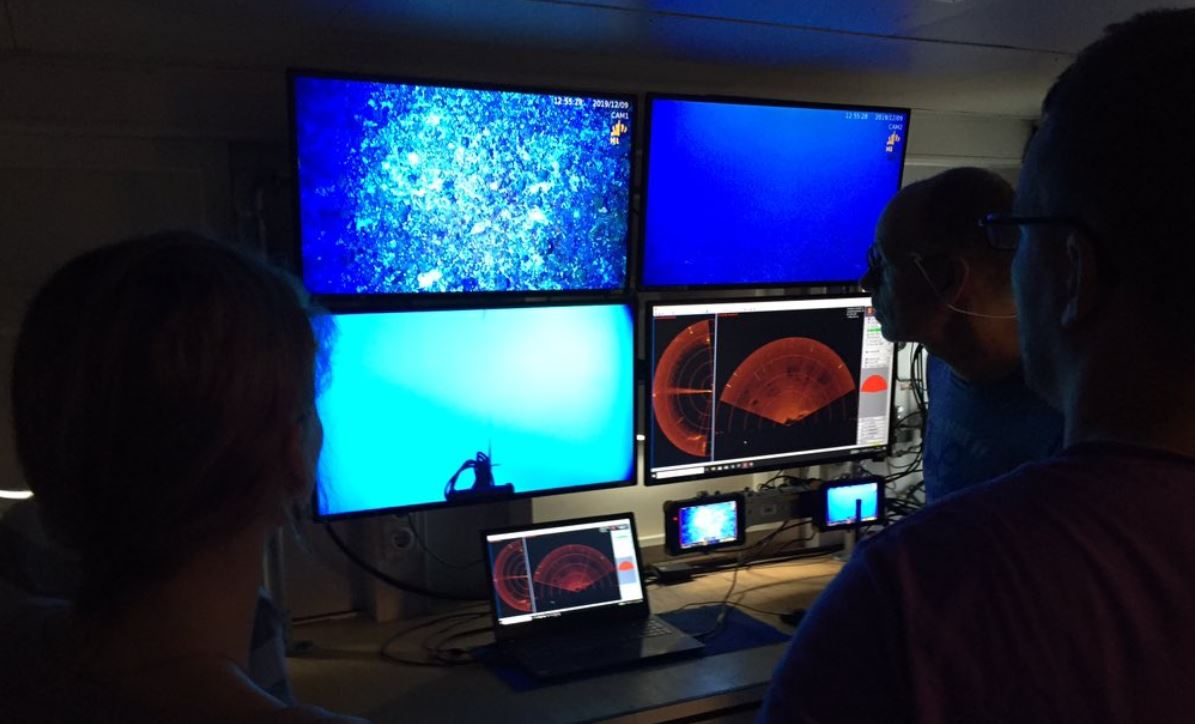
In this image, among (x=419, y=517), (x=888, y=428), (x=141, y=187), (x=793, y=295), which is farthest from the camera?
(x=888, y=428)

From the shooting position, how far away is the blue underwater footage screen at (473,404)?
1855 mm

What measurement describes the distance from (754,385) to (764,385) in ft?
0.09

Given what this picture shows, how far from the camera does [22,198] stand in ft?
5.91

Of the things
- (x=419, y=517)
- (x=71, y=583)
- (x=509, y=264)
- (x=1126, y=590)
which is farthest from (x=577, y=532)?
(x=1126, y=590)

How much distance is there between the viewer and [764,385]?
2242 mm

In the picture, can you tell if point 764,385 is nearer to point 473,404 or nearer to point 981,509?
point 473,404

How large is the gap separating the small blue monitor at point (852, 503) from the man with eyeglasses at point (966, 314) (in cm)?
53

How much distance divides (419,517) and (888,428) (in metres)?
1.15

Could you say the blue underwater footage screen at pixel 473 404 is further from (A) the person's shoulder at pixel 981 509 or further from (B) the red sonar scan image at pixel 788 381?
(A) the person's shoulder at pixel 981 509

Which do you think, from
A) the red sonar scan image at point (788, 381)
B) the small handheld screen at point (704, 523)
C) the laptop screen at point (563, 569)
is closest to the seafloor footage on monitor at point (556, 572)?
the laptop screen at point (563, 569)

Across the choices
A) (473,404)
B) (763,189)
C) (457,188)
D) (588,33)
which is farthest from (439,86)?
(763,189)

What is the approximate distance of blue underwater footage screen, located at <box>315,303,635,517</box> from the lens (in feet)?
6.09

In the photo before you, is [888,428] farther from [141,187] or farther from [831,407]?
[141,187]

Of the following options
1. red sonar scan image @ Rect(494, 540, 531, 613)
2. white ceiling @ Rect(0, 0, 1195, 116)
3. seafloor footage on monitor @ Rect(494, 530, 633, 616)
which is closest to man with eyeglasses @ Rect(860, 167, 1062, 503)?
white ceiling @ Rect(0, 0, 1195, 116)
